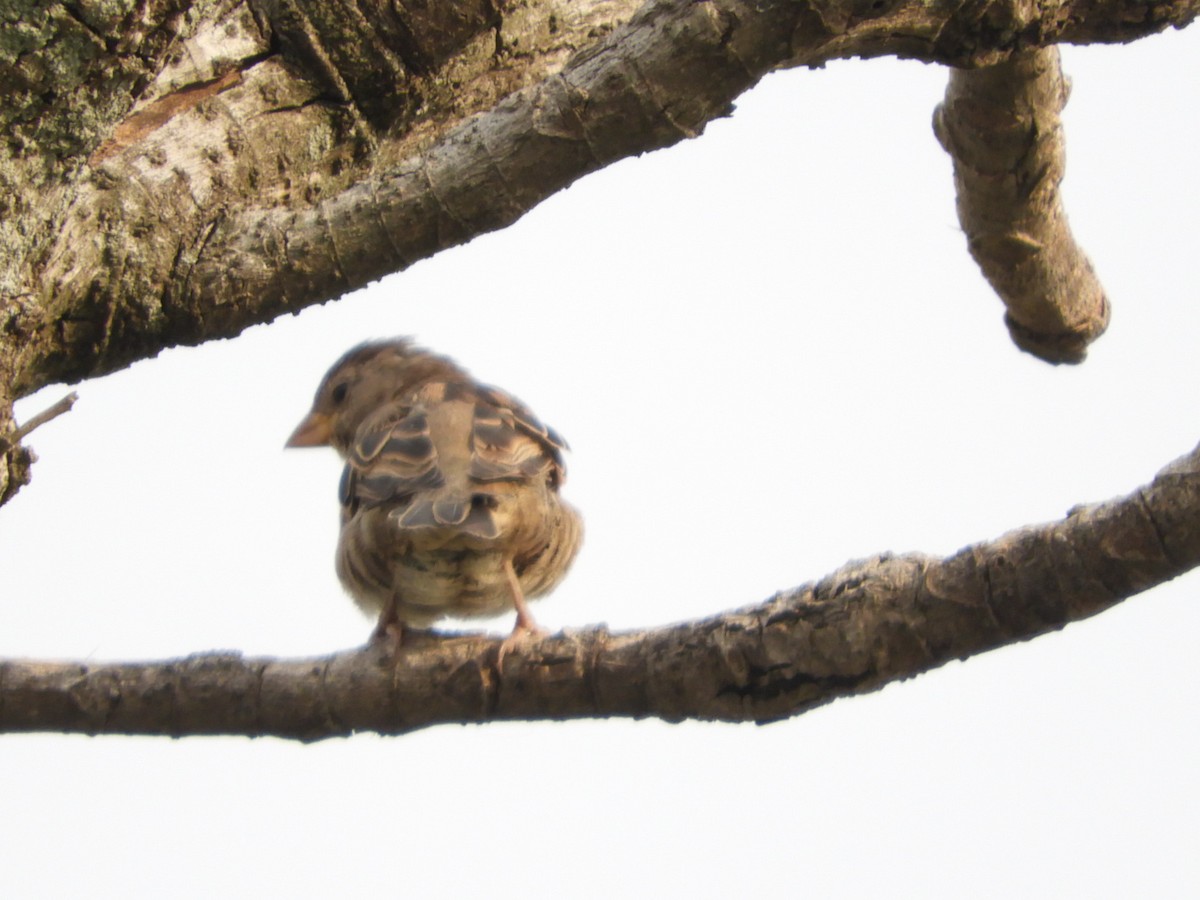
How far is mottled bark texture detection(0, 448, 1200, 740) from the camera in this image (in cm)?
229

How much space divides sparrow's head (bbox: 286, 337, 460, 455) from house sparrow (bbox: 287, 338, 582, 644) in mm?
753

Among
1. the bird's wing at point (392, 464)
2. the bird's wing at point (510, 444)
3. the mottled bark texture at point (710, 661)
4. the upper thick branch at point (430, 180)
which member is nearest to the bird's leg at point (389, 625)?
the mottled bark texture at point (710, 661)

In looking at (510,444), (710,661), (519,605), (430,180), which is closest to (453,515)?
(519,605)

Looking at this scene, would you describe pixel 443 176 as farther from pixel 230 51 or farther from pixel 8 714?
pixel 8 714

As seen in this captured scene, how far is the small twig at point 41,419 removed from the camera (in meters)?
3.01

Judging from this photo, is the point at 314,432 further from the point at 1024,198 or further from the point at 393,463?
the point at 1024,198

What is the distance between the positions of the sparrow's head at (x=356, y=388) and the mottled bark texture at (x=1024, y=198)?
8.54 ft

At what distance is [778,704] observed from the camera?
2.70m

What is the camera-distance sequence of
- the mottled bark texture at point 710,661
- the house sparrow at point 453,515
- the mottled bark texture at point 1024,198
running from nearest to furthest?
the mottled bark texture at point 710,661 → the mottled bark texture at point 1024,198 → the house sparrow at point 453,515

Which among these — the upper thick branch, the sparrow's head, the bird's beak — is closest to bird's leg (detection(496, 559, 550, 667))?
the upper thick branch

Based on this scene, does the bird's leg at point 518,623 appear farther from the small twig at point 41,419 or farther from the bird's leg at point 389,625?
the small twig at point 41,419

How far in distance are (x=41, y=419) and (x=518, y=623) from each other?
1707 mm

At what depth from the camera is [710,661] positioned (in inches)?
108

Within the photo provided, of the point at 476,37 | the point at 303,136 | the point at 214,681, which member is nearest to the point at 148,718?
the point at 214,681
